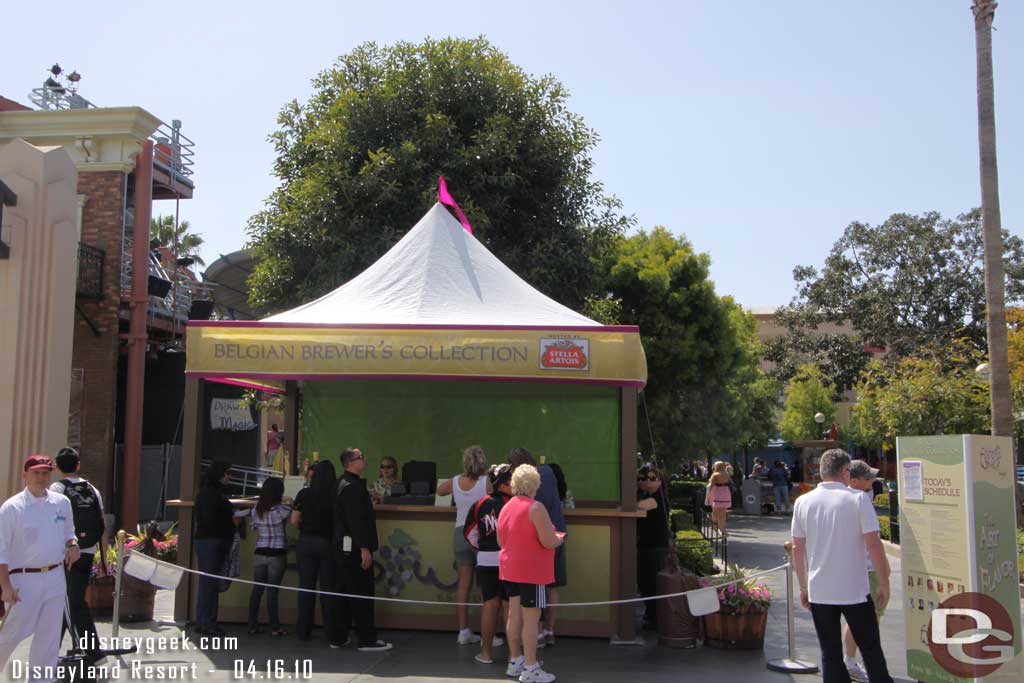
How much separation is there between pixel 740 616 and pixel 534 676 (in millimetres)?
2365

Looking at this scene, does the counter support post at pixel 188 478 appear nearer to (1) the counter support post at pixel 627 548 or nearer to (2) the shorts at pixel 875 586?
(1) the counter support post at pixel 627 548

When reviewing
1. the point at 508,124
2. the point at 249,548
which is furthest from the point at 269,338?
the point at 508,124

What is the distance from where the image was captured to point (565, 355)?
9172 millimetres

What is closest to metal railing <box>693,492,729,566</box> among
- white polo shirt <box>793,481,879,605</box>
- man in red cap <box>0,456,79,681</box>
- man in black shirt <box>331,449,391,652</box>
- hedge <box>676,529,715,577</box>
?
hedge <box>676,529,715,577</box>

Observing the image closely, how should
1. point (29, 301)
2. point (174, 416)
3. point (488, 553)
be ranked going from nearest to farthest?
point (488, 553), point (29, 301), point (174, 416)

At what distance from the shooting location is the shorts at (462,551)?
8836 mm

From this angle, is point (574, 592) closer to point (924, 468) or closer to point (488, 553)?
point (488, 553)

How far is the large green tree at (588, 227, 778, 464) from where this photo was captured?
23.6 metres

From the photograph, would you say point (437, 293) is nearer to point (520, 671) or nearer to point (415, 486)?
point (415, 486)

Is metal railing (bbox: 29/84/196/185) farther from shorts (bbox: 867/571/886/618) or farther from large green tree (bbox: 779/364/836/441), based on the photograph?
large green tree (bbox: 779/364/836/441)

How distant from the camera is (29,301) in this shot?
39.7 feet

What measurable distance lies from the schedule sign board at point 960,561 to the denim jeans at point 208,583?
6215 mm

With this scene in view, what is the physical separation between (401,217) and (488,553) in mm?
9740

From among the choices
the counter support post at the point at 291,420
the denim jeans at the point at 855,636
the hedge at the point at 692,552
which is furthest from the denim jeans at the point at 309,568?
the denim jeans at the point at 855,636
